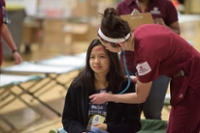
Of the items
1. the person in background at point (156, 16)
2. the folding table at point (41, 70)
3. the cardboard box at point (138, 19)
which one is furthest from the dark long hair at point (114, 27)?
the folding table at point (41, 70)

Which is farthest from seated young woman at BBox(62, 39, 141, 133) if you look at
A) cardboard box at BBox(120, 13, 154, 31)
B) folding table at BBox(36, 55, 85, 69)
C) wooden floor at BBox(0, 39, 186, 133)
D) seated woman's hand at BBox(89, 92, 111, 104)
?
folding table at BBox(36, 55, 85, 69)

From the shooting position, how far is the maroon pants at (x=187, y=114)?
210cm

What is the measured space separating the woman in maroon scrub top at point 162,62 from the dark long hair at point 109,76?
229 mm

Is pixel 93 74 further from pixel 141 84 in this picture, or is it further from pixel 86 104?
pixel 141 84

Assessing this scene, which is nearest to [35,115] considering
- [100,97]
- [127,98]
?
[100,97]

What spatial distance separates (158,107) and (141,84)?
1.01m

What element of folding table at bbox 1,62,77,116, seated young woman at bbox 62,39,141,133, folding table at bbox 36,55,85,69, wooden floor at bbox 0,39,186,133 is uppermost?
seated young woman at bbox 62,39,141,133

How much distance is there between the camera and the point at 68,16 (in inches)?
280

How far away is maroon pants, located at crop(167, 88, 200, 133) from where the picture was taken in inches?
82.7

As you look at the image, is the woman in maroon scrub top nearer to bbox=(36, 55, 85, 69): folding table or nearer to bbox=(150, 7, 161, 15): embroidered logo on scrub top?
bbox=(150, 7, 161, 15): embroidered logo on scrub top

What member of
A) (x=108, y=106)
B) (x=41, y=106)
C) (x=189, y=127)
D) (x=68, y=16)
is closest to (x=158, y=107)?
(x=108, y=106)

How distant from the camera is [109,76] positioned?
245 cm

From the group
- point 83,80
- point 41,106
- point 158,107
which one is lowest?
point 41,106

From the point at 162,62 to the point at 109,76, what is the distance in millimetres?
506
